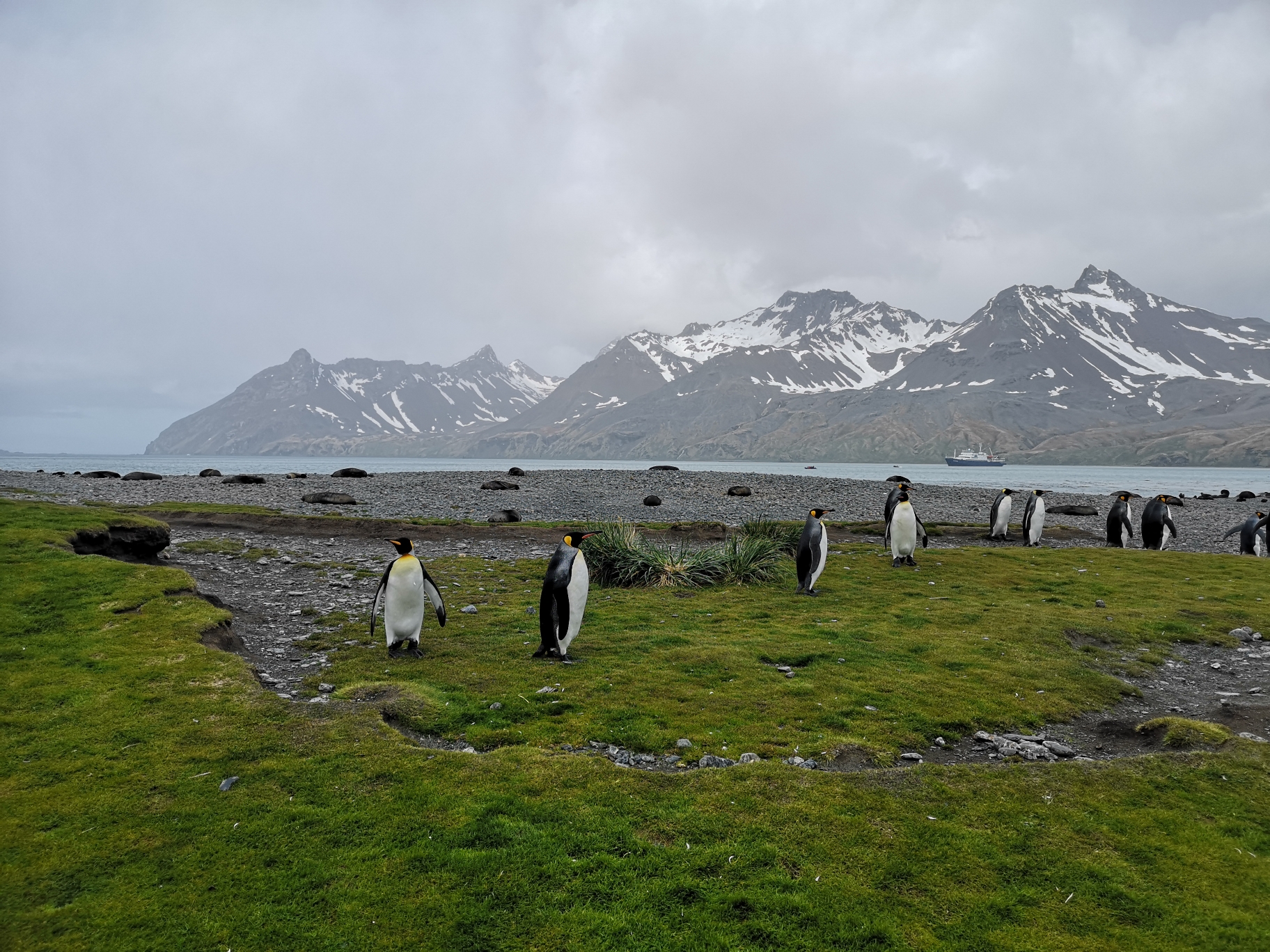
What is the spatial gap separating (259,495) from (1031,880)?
3718cm

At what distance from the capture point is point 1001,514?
23.0m

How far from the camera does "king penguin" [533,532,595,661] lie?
28.5 feet

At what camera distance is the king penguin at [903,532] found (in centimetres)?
1634

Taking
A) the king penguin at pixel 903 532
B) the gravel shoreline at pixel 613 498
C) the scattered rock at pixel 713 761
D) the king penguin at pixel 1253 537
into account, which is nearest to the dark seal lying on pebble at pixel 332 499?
the gravel shoreline at pixel 613 498

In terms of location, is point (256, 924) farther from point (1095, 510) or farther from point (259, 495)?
point (1095, 510)

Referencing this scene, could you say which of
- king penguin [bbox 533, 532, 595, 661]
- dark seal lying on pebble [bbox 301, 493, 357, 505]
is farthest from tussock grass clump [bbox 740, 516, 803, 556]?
dark seal lying on pebble [bbox 301, 493, 357, 505]

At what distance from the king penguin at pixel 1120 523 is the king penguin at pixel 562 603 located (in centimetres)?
2145

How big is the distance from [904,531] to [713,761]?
1242 cm

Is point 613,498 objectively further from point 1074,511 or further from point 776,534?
point 1074,511

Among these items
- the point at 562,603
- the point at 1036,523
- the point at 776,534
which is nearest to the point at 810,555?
the point at 776,534

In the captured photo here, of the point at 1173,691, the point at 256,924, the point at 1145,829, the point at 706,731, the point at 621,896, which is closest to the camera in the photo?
the point at 256,924

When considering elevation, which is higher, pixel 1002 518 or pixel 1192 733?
pixel 1002 518

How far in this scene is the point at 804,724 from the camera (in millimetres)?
6477

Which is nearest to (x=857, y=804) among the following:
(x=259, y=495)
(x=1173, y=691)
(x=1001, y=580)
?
(x=1173, y=691)
